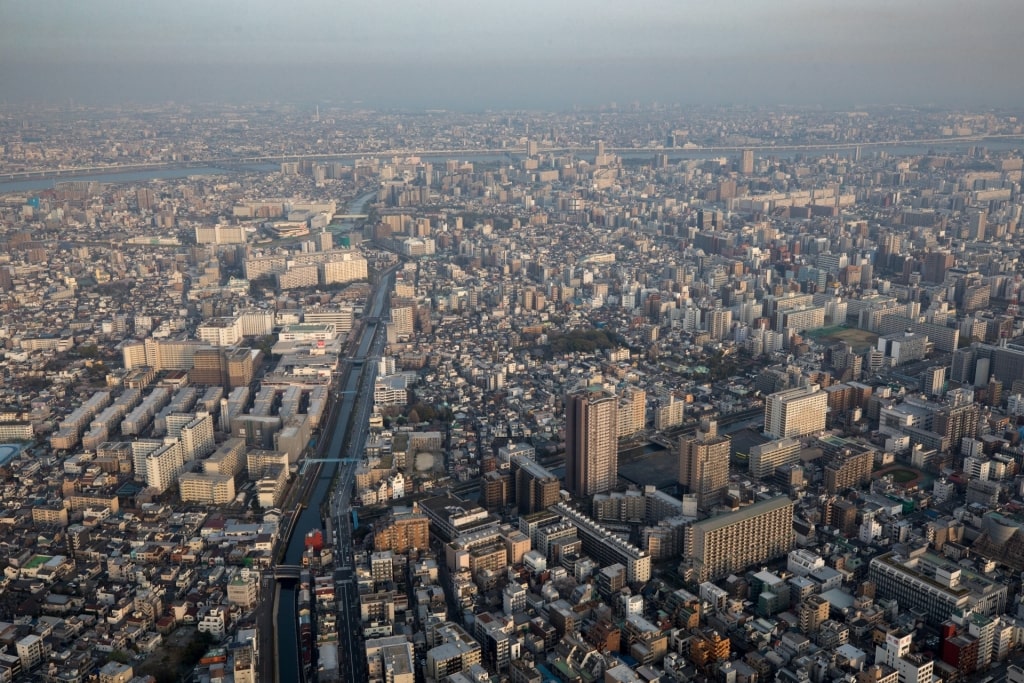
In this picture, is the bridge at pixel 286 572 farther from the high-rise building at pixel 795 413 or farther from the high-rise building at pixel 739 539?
the high-rise building at pixel 795 413

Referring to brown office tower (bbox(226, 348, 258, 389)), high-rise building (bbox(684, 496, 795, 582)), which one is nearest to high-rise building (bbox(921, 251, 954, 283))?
high-rise building (bbox(684, 496, 795, 582))

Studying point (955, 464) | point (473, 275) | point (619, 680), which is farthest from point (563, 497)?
point (473, 275)

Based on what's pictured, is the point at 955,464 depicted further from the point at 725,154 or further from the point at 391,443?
the point at 725,154

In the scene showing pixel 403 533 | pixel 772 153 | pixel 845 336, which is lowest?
pixel 845 336

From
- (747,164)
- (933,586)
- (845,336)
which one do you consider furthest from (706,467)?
(747,164)

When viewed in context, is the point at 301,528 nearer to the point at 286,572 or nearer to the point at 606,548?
the point at 286,572

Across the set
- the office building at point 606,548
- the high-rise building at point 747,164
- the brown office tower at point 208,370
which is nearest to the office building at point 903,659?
the office building at point 606,548

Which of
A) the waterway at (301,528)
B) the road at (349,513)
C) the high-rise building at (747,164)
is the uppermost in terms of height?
the high-rise building at (747,164)
